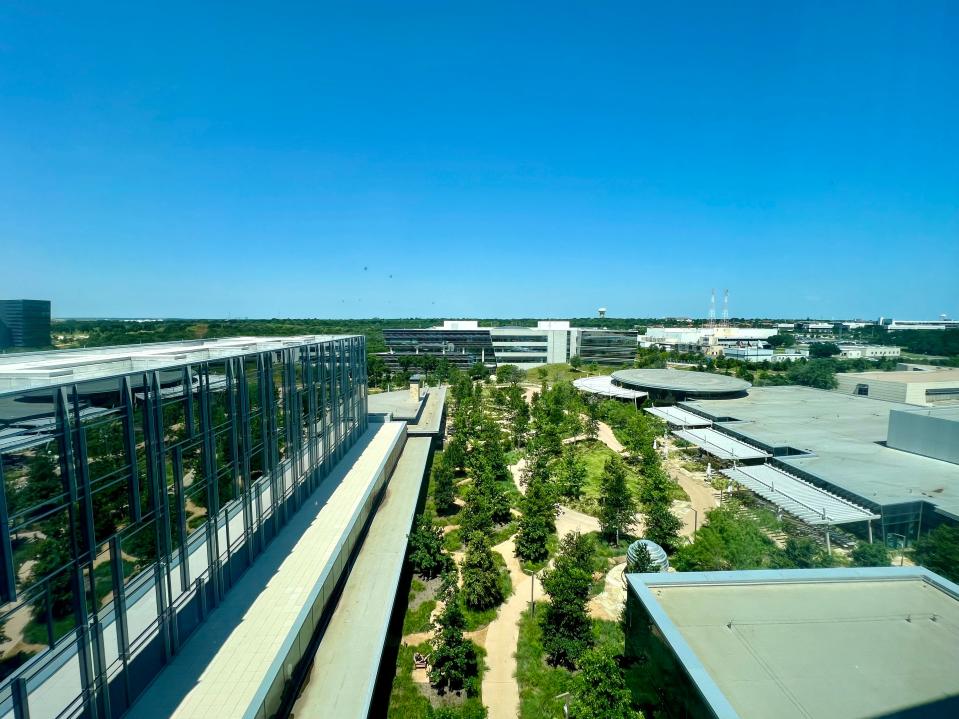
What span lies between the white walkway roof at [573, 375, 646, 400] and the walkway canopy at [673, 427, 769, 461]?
8.82 m

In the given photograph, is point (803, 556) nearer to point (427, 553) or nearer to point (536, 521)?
point (536, 521)

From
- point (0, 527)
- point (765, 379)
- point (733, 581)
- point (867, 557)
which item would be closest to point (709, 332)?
point (765, 379)

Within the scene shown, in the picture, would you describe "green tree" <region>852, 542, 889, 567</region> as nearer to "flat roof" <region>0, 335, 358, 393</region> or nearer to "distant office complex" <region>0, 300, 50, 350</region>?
"flat roof" <region>0, 335, 358, 393</region>

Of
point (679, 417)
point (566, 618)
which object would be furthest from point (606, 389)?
point (566, 618)

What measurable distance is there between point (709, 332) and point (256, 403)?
94444 mm

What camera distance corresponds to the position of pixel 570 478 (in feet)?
66.2

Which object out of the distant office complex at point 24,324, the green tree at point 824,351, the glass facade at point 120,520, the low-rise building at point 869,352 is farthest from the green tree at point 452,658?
the low-rise building at point 869,352

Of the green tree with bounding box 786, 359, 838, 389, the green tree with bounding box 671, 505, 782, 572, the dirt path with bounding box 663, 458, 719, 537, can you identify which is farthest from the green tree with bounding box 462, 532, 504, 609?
the green tree with bounding box 786, 359, 838, 389

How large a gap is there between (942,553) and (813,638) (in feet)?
34.0

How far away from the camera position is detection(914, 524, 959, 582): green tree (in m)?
11.8

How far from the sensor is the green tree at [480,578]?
12461mm

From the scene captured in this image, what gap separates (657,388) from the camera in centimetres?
3819

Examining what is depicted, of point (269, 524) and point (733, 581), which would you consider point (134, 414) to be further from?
point (733, 581)

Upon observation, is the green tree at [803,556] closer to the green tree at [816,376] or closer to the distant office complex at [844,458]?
the distant office complex at [844,458]
